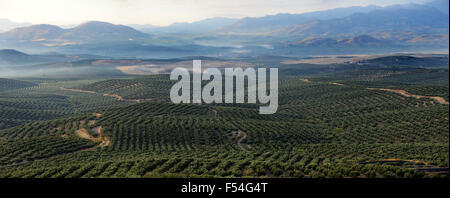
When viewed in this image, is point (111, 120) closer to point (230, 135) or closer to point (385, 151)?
point (230, 135)

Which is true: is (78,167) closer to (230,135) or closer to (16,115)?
(230,135)

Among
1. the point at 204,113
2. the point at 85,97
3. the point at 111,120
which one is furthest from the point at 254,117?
the point at 85,97

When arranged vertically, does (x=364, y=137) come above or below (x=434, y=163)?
below

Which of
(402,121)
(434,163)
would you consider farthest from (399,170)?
(402,121)

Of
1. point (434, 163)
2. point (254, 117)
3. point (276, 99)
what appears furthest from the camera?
point (276, 99)
